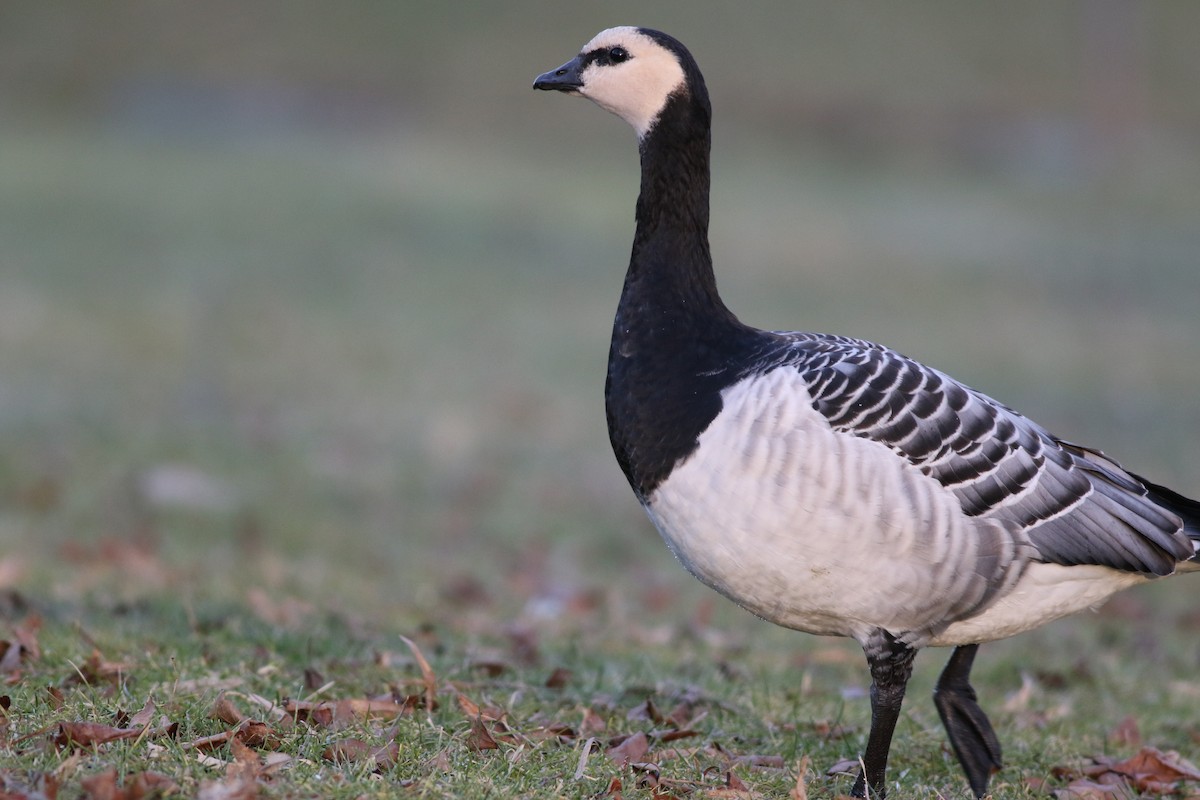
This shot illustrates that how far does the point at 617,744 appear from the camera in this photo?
5.15 meters

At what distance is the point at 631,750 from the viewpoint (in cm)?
499

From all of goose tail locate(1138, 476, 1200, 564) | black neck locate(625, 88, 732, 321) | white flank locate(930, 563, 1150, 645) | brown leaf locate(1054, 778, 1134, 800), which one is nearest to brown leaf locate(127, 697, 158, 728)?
black neck locate(625, 88, 732, 321)

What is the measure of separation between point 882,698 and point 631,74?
8.44 feet

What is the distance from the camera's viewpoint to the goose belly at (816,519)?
15.2 ft

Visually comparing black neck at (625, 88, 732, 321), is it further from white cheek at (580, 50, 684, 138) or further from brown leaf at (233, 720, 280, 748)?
brown leaf at (233, 720, 280, 748)

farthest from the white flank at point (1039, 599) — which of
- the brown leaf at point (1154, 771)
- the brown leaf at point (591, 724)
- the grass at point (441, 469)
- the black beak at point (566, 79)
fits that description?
the black beak at point (566, 79)

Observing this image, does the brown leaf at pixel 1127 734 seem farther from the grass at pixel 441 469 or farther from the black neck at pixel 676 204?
the black neck at pixel 676 204

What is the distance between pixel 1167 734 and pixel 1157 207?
2670 cm

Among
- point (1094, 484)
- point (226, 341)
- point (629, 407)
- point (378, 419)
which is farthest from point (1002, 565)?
point (226, 341)

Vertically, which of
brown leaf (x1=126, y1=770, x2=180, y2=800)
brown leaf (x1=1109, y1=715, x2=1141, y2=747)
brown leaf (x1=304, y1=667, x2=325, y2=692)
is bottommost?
brown leaf (x1=304, y1=667, x2=325, y2=692)

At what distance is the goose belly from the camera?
15.2ft

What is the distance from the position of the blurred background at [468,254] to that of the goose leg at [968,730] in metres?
3.38

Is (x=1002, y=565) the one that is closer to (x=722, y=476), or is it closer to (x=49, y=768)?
(x=722, y=476)

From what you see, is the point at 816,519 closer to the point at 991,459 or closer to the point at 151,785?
the point at 991,459
